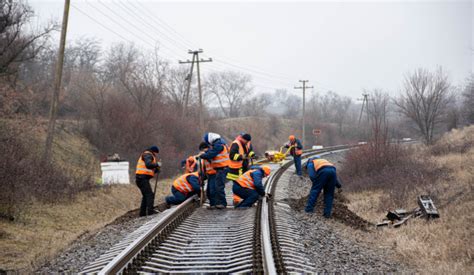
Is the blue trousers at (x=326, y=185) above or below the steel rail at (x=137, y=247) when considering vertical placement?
above

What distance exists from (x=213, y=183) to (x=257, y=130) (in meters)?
47.3

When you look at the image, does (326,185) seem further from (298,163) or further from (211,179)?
(298,163)

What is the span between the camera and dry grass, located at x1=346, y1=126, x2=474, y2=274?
711 cm

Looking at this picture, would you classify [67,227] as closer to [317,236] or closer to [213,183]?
[213,183]

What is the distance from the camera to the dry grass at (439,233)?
7105 millimetres

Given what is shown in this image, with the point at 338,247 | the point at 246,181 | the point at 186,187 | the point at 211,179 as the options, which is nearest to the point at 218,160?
the point at 211,179

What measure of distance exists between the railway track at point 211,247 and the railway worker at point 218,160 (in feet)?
3.07

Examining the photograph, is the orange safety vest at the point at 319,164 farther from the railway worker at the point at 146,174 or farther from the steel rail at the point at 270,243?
the railway worker at the point at 146,174

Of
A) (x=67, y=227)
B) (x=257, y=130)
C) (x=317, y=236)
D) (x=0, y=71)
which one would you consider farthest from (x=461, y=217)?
(x=257, y=130)

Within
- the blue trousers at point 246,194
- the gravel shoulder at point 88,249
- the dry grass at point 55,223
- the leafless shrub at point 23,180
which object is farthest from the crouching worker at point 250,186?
the leafless shrub at point 23,180

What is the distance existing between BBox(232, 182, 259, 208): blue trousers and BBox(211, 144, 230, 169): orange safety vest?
53cm

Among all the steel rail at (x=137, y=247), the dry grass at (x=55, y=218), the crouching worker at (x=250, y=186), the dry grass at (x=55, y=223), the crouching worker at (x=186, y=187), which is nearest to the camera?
the steel rail at (x=137, y=247)

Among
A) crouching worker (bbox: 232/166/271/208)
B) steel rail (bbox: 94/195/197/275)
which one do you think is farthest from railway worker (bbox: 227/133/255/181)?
steel rail (bbox: 94/195/197/275)

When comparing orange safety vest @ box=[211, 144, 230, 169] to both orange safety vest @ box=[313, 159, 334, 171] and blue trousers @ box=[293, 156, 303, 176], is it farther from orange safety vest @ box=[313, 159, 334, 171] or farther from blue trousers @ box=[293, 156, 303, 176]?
blue trousers @ box=[293, 156, 303, 176]
